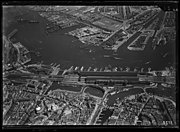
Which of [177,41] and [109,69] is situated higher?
[177,41]

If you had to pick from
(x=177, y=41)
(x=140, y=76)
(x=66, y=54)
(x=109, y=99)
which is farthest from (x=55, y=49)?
(x=177, y=41)

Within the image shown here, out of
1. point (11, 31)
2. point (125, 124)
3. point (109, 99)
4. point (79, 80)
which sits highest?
point (11, 31)

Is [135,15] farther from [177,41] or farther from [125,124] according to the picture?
[125,124]

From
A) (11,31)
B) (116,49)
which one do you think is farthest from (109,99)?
(11,31)

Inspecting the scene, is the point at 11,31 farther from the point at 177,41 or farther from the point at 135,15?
the point at 177,41

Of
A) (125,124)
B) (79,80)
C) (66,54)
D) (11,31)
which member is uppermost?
(11,31)

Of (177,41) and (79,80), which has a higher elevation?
(177,41)
